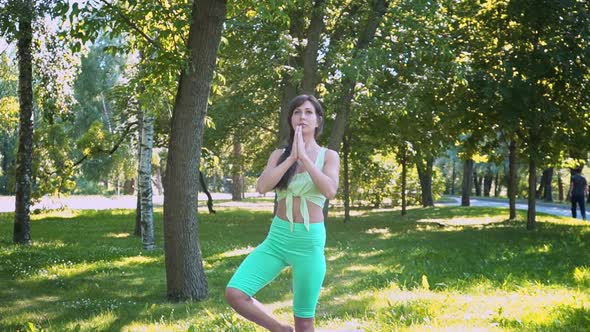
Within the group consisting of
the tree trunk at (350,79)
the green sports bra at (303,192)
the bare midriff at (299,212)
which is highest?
the tree trunk at (350,79)

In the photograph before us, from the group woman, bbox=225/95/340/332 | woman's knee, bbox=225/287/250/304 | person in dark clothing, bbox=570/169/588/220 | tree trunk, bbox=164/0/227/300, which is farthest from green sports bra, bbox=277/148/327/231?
person in dark clothing, bbox=570/169/588/220

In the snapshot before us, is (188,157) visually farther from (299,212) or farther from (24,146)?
(24,146)

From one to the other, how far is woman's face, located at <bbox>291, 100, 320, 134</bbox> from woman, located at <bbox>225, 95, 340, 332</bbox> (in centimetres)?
8

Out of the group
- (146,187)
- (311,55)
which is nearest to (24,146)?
(146,187)

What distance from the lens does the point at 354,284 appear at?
30.5ft

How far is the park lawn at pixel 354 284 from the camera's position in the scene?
6.42 metres

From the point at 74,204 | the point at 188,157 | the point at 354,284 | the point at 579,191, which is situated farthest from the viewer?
the point at 74,204

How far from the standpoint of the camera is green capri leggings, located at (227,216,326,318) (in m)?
4.18

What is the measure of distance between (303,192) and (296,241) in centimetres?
36

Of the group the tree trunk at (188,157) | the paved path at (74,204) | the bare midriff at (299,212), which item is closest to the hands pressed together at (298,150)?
the bare midriff at (299,212)

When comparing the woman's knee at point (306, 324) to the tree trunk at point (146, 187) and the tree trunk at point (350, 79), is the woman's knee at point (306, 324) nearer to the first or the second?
the tree trunk at point (146, 187)

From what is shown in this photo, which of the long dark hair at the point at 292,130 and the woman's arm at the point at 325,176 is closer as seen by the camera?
the woman's arm at the point at 325,176

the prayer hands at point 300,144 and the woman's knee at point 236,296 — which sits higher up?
the prayer hands at point 300,144

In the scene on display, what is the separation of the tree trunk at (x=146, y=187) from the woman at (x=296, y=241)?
10.7 metres
